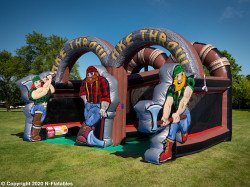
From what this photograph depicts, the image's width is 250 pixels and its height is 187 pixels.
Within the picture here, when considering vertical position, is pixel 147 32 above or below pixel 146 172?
above

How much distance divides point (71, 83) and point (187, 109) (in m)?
5.42

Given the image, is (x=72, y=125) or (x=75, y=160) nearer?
(x=75, y=160)

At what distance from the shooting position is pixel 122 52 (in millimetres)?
8016

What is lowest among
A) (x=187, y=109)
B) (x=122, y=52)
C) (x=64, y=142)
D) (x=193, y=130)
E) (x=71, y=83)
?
(x=64, y=142)

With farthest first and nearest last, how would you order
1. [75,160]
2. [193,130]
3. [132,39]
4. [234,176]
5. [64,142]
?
[64,142], [132,39], [193,130], [75,160], [234,176]

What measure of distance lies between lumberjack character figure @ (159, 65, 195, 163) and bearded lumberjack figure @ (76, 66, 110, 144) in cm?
242

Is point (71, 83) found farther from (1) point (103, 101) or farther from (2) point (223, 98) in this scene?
(2) point (223, 98)

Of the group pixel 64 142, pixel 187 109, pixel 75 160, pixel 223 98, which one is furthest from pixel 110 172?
pixel 223 98

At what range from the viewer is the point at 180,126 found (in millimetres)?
6125

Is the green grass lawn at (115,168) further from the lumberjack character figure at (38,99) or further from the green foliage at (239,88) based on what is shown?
the green foliage at (239,88)

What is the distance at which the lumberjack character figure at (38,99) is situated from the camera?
8.49 m

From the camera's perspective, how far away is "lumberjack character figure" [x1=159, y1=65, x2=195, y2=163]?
5748 mm

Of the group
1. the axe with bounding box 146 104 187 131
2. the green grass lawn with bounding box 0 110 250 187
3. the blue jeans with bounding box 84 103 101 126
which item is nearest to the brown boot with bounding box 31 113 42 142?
the green grass lawn with bounding box 0 110 250 187

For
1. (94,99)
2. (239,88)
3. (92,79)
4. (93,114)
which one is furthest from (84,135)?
(239,88)
